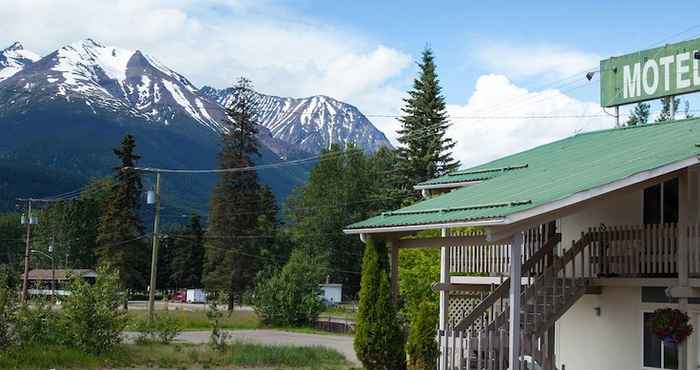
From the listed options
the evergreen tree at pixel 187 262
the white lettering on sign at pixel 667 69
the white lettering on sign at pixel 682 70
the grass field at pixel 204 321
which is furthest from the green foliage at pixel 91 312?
the evergreen tree at pixel 187 262

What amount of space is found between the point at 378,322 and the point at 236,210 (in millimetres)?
60703

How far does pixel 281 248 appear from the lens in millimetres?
94312

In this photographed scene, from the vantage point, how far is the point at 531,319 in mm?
21516

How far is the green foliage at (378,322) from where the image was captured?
74.0 ft

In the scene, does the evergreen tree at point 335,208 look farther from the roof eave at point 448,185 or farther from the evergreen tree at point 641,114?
the roof eave at point 448,185

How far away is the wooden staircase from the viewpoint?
2045 cm

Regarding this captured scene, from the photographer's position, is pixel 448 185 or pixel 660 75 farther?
pixel 448 185

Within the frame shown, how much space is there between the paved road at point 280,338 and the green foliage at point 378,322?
1964 cm

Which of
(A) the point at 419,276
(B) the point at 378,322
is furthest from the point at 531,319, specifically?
(A) the point at 419,276

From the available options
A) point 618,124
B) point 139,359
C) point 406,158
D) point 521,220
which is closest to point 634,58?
point 618,124

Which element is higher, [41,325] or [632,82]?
[632,82]

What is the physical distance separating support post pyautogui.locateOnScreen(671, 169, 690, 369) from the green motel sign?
671cm

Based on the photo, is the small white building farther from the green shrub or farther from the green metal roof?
the green metal roof

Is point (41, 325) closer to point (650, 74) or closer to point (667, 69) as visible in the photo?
point (650, 74)
